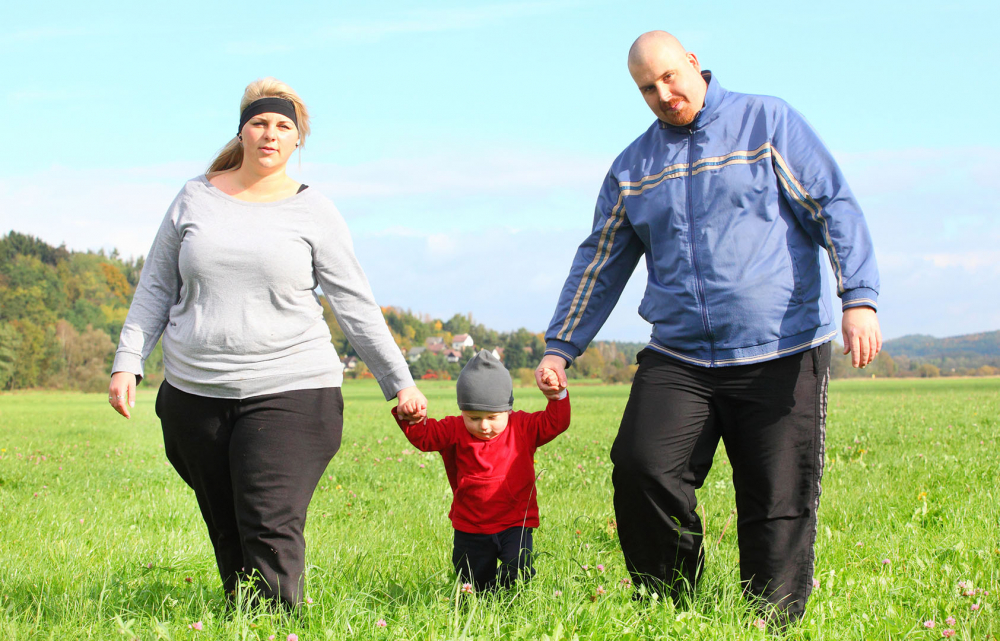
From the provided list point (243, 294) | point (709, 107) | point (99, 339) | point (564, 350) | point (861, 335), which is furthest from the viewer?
point (99, 339)

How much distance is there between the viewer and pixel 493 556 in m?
3.93

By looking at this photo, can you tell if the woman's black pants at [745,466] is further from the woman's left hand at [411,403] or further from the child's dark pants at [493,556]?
the woman's left hand at [411,403]

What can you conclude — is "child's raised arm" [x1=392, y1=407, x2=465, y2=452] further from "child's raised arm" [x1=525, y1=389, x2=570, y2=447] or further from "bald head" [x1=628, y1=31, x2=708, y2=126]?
"bald head" [x1=628, y1=31, x2=708, y2=126]

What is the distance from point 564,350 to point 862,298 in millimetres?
1304

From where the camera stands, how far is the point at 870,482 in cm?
710

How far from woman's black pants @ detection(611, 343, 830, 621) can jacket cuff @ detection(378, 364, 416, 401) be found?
3.16 feet

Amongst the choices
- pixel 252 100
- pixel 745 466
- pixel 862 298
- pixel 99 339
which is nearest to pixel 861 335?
pixel 862 298

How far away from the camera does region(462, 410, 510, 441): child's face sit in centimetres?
390

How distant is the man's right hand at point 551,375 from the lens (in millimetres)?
3693

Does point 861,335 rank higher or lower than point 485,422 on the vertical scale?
higher

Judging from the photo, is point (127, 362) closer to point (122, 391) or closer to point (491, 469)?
point (122, 391)

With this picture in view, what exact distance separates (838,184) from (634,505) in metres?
1.57

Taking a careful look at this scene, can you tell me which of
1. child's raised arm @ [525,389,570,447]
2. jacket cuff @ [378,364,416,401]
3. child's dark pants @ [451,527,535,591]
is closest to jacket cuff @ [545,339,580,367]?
child's raised arm @ [525,389,570,447]

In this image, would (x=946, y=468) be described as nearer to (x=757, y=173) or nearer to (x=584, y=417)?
(x=757, y=173)
